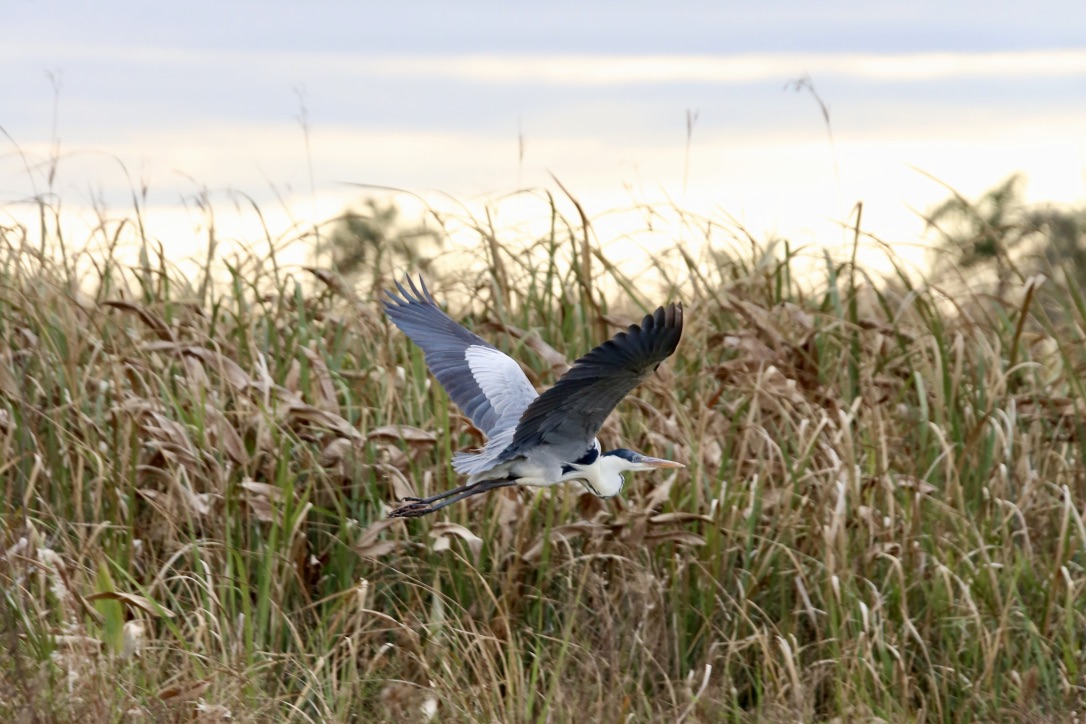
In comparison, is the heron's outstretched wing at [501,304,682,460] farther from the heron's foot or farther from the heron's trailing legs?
the heron's foot

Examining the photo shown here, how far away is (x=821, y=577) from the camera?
3701 millimetres

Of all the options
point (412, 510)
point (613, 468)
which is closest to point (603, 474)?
point (613, 468)

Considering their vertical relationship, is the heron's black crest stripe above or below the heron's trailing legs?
above

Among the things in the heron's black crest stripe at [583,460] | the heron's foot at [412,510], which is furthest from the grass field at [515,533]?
the heron's black crest stripe at [583,460]

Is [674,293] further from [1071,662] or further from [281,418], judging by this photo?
[1071,662]

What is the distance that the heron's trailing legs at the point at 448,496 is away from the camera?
3256 millimetres

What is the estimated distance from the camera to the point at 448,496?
333cm

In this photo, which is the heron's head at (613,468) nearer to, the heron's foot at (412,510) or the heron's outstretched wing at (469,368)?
the heron's outstretched wing at (469,368)

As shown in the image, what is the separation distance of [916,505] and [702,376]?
939 mm

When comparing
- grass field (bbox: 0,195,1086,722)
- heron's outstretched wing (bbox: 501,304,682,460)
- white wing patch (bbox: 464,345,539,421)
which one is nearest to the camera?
heron's outstretched wing (bbox: 501,304,682,460)

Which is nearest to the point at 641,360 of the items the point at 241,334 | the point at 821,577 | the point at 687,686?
the point at 687,686

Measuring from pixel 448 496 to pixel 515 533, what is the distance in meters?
0.50

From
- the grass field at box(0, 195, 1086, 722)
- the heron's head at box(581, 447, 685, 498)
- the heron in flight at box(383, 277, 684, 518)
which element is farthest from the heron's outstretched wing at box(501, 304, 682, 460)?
the grass field at box(0, 195, 1086, 722)

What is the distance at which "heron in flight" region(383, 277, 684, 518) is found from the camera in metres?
2.79
